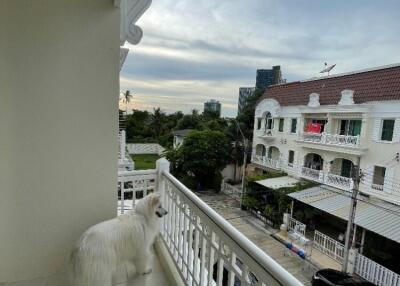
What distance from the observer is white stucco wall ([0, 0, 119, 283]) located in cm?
109

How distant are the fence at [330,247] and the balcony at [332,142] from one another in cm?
228

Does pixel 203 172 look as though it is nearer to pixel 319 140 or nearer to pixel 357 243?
pixel 319 140

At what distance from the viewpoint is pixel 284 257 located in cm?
411

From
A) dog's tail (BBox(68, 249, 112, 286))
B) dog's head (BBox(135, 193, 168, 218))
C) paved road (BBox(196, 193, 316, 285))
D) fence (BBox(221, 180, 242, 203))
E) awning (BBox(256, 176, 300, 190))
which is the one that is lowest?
fence (BBox(221, 180, 242, 203))

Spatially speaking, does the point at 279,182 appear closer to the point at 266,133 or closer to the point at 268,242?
the point at 266,133

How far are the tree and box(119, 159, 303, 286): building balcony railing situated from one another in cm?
864

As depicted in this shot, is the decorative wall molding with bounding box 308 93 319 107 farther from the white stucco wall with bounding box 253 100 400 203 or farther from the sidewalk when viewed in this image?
the sidewalk

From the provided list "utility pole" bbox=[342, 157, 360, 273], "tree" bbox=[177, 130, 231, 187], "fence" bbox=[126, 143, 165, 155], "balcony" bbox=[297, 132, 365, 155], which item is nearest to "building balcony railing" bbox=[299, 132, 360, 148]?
"balcony" bbox=[297, 132, 365, 155]

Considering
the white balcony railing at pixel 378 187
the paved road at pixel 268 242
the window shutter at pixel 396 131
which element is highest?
the window shutter at pixel 396 131

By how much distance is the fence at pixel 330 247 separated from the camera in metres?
4.96

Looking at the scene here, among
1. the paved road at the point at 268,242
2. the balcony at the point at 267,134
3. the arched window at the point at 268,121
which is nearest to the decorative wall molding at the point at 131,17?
the paved road at the point at 268,242

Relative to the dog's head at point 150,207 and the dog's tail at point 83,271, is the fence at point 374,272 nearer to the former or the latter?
the dog's head at point 150,207

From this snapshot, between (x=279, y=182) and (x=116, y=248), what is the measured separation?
8.18m

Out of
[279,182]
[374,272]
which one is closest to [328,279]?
[374,272]
